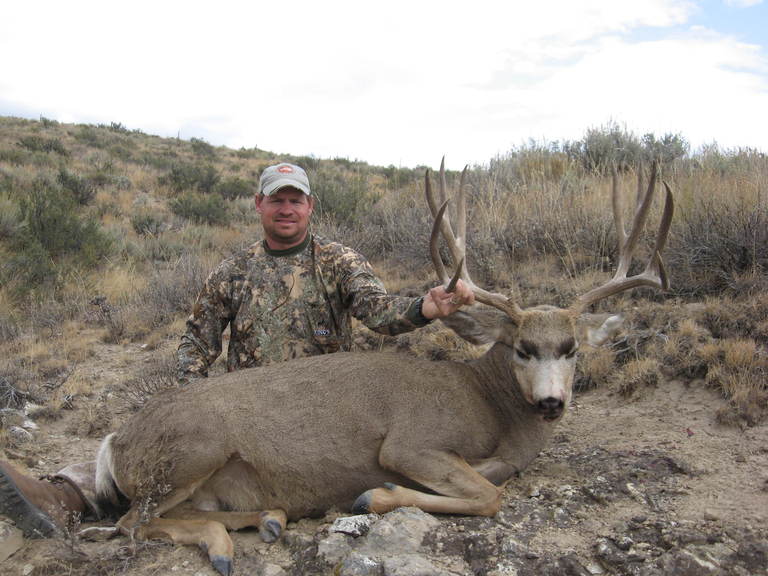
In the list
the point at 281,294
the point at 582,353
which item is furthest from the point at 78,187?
the point at 582,353

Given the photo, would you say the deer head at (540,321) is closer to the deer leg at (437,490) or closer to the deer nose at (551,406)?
the deer nose at (551,406)

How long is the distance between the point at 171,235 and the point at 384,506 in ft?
37.1

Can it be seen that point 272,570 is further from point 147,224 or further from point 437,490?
point 147,224

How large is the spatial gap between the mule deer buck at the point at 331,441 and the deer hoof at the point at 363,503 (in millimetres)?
10

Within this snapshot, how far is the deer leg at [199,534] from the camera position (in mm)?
3292

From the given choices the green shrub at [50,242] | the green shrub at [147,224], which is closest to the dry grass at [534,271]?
the green shrub at [147,224]

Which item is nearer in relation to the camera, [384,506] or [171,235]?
[384,506]

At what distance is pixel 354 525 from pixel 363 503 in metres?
0.20

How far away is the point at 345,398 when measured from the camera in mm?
3896

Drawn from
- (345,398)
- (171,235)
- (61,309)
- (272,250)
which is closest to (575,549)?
(345,398)

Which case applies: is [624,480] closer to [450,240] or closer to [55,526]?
[450,240]

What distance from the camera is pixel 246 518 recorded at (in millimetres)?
3672

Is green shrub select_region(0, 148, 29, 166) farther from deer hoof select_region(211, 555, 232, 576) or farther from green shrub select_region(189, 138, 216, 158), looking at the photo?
deer hoof select_region(211, 555, 232, 576)

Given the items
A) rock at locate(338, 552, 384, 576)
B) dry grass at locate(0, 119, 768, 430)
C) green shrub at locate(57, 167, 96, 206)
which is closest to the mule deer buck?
rock at locate(338, 552, 384, 576)
